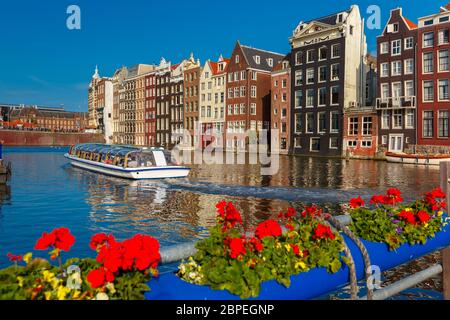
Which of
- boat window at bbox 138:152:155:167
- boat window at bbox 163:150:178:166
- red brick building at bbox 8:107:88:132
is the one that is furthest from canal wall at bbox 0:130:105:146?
boat window at bbox 163:150:178:166

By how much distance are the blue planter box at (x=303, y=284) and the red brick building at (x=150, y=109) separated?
96520mm

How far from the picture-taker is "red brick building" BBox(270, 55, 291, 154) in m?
70.6

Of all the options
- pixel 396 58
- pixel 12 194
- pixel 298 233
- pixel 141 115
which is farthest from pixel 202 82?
pixel 298 233

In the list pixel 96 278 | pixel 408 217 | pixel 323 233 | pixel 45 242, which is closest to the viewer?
pixel 96 278

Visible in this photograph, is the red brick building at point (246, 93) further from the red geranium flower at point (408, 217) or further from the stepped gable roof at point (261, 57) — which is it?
the red geranium flower at point (408, 217)

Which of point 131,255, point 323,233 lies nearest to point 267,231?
point 323,233

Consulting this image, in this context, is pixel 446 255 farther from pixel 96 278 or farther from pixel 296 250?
pixel 96 278

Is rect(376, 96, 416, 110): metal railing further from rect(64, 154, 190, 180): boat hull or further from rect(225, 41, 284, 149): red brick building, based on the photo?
rect(64, 154, 190, 180): boat hull

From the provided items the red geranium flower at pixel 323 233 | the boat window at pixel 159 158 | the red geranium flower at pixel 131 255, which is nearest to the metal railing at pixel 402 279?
the red geranium flower at pixel 323 233

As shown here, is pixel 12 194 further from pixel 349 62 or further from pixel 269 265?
pixel 349 62

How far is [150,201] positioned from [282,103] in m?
54.6

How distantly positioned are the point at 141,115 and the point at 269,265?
105 meters

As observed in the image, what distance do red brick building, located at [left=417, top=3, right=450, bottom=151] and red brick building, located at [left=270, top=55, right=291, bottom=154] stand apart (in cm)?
2281

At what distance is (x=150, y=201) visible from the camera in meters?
20.3
